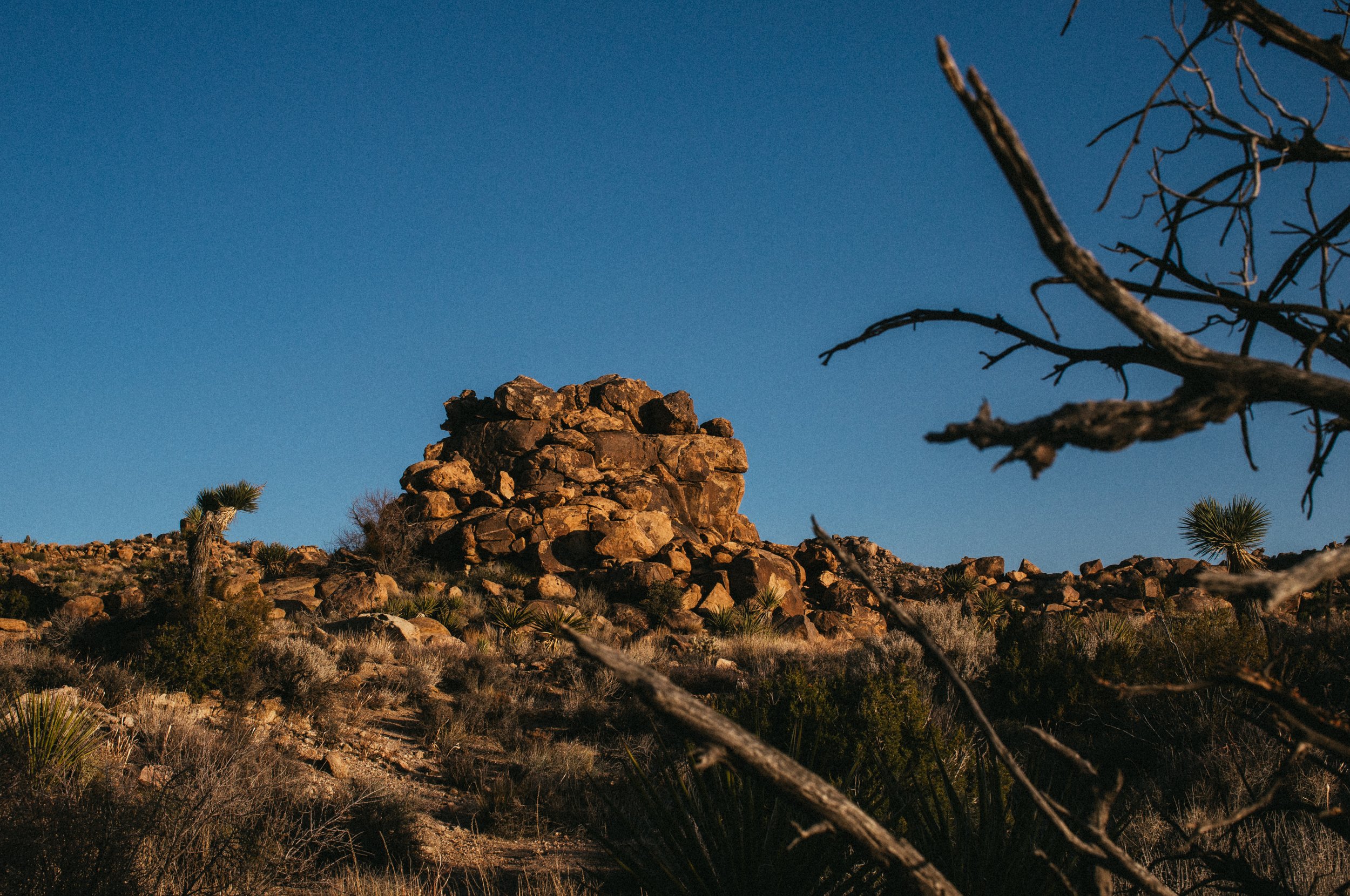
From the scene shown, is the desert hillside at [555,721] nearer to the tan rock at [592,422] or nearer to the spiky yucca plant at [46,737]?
the spiky yucca plant at [46,737]

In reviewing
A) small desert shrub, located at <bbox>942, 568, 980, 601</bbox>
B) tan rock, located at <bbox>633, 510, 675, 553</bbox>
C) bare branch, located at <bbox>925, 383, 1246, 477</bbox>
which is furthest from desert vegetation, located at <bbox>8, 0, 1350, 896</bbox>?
small desert shrub, located at <bbox>942, 568, 980, 601</bbox>

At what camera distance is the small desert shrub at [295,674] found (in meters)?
10.7

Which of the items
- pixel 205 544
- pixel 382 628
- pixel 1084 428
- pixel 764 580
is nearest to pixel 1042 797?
pixel 1084 428

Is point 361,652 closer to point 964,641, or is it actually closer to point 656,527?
point 964,641

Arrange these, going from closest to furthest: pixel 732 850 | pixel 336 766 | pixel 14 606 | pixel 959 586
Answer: pixel 732 850, pixel 336 766, pixel 14 606, pixel 959 586

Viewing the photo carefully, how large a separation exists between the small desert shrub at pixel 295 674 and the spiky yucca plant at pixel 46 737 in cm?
343

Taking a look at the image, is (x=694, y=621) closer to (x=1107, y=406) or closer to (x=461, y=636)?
(x=461, y=636)

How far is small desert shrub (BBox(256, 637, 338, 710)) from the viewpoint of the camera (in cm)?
1074

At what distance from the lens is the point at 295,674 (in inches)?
439

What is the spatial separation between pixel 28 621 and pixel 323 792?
13.2 metres

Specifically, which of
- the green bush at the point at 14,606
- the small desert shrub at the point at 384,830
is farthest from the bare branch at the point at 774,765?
the green bush at the point at 14,606

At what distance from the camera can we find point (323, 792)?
7.47 metres

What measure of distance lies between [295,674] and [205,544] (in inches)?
316

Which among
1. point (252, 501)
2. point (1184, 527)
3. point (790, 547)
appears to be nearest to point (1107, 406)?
point (1184, 527)
